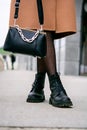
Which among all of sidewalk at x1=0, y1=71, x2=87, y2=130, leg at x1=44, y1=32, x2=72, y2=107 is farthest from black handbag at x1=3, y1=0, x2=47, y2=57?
sidewalk at x1=0, y1=71, x2=87, y2=130

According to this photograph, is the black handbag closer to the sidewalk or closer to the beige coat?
the beige coat

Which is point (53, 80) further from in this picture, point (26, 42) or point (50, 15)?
point (50, 15)

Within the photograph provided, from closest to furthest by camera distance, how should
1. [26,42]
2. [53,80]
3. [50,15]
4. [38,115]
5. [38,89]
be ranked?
[38,115]
[26,42]
[53,80]
[50,15]
[38,89]

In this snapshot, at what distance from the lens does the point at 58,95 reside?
11.7 feet

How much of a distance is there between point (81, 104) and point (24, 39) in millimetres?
771

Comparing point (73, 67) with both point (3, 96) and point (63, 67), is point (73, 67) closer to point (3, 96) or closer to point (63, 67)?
point (63, 67)

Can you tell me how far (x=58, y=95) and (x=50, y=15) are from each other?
663 millimetres

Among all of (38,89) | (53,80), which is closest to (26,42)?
(53,80)

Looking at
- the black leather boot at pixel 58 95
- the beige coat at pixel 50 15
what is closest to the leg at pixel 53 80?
the black leather boot at pixel 58 95

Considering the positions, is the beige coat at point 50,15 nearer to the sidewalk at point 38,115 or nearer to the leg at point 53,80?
the leg at point 53,80

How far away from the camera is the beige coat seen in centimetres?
375

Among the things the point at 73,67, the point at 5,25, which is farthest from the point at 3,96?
the point at 73,67

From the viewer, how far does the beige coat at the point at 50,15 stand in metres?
3.75

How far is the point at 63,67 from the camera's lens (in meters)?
12.7
